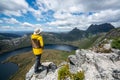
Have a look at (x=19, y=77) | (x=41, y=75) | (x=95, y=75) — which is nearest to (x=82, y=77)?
(x=95, y=75)

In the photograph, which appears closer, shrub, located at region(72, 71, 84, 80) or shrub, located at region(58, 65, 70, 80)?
shrub, located at region(72, 71, 84, 80)

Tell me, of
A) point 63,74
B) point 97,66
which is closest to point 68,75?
point 63,74

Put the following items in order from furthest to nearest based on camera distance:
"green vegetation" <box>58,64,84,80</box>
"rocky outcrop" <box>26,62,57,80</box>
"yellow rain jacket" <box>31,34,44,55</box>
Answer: "rocky outcrop" <box>26,62,57,80</box> < "yellow rain jacket" <box>31,34,44,55</box> < "green vegetation" <box>58,64,84,80</box>

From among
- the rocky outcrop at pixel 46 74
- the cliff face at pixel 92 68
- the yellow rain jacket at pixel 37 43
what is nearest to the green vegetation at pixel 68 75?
the cliff face at pixel 92 68

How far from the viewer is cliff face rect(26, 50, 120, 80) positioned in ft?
47.4

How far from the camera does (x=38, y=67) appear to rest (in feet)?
61.7

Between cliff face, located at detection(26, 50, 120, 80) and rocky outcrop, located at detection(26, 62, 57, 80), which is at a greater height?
cliff face, located at detection(26, 50, 120, 80)

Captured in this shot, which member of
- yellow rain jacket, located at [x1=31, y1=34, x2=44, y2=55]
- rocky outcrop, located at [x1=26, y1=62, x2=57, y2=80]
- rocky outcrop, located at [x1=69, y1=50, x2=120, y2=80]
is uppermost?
yellow rain jacket, located at [x1=31, y1=34, x2=44, y2=55]

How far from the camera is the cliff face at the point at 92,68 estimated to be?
14452 millimetres

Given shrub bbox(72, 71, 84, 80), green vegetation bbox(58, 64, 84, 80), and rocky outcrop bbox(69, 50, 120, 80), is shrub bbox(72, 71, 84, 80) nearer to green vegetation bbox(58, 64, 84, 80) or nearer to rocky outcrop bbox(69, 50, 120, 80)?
green vegetation bbox(58, 64, 84, 80)

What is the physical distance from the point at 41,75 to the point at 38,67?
135cm

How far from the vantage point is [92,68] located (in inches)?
629

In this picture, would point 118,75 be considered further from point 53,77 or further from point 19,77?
point 19,77

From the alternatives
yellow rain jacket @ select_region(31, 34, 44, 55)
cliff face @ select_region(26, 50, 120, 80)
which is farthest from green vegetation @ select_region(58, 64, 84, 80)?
yellow rain jacket @ select_region(31, 34, 44, 55)
